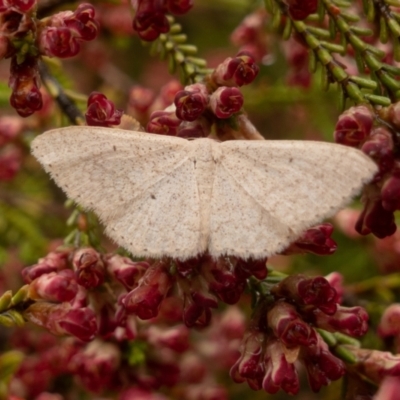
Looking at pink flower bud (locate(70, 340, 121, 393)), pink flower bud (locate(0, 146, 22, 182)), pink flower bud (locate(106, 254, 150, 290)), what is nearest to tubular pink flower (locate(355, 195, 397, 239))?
pink flower bud (locate(106, 254, 150, 290))

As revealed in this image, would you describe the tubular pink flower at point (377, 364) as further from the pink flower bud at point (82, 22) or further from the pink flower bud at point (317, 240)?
the pink flower bud at point (82, 22)

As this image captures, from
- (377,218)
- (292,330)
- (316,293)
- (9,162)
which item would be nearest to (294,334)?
(292,330)

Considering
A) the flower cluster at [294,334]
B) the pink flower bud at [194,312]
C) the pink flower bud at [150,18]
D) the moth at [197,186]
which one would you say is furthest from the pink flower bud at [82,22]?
the flower cluster at [294,334]

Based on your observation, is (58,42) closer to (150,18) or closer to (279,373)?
(150,18)

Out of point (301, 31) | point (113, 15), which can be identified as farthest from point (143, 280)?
point (113, 15)

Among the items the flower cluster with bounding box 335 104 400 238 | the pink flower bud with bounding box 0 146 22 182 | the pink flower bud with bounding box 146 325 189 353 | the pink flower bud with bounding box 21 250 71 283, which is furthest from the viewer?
the pink flower bud with bounding box 0 146 22 182

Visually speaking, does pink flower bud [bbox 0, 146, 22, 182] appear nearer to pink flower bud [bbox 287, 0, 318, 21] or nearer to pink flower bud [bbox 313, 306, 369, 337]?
pink flower bud [bbox 287, 0, 318, 21]
